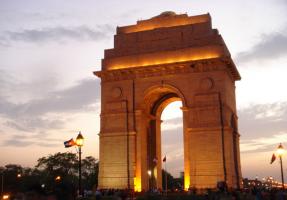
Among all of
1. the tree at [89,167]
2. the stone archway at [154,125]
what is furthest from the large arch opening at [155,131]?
the tree at [89,167]

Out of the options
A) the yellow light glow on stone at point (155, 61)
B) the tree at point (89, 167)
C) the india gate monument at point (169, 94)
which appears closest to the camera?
the india gate monument at point (169, 94)

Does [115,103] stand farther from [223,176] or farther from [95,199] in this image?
[95,199]

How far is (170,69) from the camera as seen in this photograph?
3822 cm

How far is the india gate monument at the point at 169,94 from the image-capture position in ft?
118

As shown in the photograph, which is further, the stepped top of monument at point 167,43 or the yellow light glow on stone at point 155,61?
the stepped top of monument at point 167,43

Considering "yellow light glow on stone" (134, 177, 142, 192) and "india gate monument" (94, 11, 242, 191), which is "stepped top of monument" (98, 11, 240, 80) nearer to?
"india gate monument" (94, 11, 242, 191)

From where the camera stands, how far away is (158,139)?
143 ft

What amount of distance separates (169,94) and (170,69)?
4.48 metres

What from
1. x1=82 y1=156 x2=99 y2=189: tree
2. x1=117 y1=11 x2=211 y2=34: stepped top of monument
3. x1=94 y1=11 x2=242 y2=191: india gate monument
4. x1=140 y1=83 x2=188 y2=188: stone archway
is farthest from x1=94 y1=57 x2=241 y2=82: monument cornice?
x1=82 y1=156 x2=99 y2=189: tree

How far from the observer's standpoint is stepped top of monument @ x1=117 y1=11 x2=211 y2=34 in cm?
3999

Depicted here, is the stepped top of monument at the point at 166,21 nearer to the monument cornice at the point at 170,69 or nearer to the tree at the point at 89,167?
the monument cornice at the point at 170,69

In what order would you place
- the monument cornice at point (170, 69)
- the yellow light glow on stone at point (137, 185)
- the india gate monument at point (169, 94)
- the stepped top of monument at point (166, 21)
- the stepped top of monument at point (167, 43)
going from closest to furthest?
the india gate monument at point (169, 94), the monument cornice at point (170, 69), the yellow light glow on stone at point (137, 185), the stepped top of monument at point (167, 43), the stepped top of monument at point (166, 21)

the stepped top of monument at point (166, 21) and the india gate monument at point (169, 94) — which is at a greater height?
the stepped top of monument at point (166, 21)

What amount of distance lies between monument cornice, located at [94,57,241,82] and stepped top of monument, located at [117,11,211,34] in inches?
178
